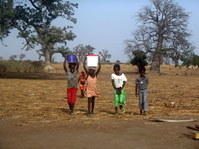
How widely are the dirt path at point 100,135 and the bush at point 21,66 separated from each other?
125 ft

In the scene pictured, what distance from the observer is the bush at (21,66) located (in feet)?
153

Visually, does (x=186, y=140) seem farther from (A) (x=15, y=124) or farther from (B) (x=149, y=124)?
(A) (x=15, y=124)

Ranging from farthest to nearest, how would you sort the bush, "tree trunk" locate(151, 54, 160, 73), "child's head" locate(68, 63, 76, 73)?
"tree trunk" locate(151, 54, 160, 73), the bush, "child's head" locate(68, 63, 76, 73)

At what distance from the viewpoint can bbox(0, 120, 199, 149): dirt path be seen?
21.5 feet

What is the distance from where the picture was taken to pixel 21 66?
162 ft

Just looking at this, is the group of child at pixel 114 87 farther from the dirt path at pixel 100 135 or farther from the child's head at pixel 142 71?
the dirt path at pixel 100 135

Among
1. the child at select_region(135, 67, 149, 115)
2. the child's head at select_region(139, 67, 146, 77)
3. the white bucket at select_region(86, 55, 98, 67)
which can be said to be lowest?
the child at select_region(135, 67, 149, 115)

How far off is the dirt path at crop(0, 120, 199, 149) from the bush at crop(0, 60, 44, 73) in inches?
1497

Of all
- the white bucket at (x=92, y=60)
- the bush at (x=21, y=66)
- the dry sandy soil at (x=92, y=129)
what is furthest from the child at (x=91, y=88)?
the bush at (x=21, y=66)

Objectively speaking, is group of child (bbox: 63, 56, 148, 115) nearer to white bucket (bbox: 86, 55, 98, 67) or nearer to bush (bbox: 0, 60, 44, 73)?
white bucket (bbox: 86, 55, 98, 67)

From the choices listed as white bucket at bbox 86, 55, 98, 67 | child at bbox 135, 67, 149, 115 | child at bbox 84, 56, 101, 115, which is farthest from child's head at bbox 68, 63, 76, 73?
child at bbox 135, 67, 149, 115

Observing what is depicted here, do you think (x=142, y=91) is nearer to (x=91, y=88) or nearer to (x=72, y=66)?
(x=91, y=88)

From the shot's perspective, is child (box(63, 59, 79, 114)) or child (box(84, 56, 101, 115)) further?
child (box(63, 59, 79, 114))

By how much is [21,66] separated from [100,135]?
43263 millimetres
